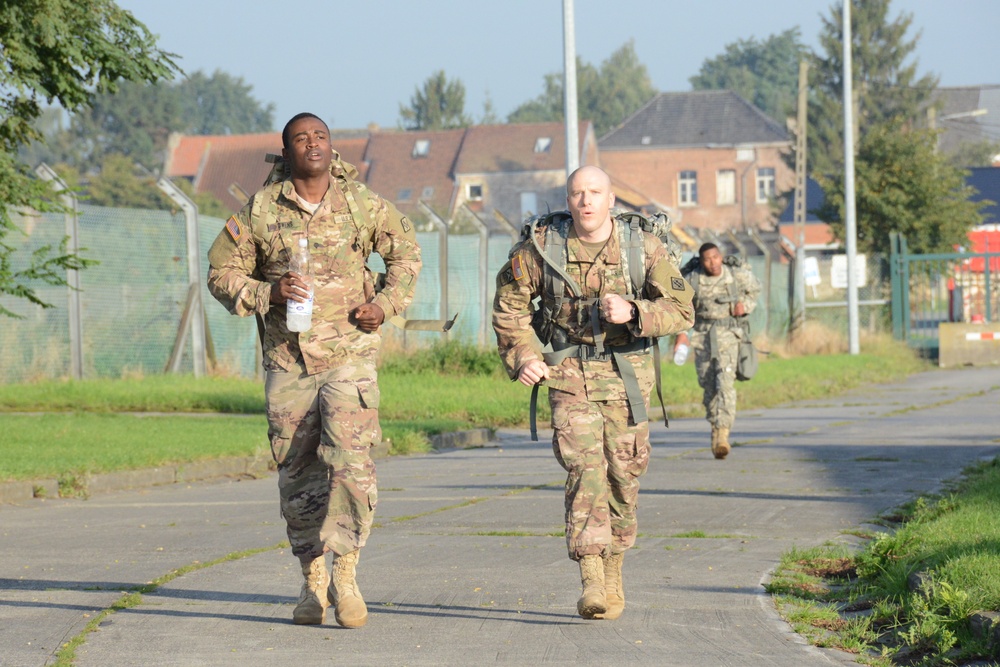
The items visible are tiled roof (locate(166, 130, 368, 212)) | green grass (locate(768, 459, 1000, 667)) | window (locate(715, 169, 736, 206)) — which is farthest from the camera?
window (locate(715, 169, 736, 206))

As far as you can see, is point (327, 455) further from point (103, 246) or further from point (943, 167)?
point (943, 167)

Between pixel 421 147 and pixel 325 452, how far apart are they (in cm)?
8118

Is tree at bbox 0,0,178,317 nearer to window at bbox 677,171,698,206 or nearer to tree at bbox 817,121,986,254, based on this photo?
tree at bbox 817,121,986,254

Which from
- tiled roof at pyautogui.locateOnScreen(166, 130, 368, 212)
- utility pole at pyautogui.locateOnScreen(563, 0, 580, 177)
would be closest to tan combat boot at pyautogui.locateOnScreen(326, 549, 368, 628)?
utility pole at pyautogui.locateOnScreen(563, 0, 580, 177)

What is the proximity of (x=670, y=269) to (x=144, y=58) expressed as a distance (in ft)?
25.9

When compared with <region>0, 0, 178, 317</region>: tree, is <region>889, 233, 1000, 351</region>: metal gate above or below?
below

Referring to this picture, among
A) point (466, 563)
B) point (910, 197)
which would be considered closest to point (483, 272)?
point (910, 197)

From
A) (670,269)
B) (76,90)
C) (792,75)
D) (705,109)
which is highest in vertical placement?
(792,75)

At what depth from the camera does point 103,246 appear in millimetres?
18953

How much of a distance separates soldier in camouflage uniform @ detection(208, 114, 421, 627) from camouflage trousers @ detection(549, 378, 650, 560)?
0.81m

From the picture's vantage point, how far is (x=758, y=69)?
153m

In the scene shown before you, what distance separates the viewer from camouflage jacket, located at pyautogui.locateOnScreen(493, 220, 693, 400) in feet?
20.4

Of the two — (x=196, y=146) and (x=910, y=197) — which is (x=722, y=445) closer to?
(x=910, y=197)

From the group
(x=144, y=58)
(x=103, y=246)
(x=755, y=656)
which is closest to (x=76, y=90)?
(x=144, y=58)
